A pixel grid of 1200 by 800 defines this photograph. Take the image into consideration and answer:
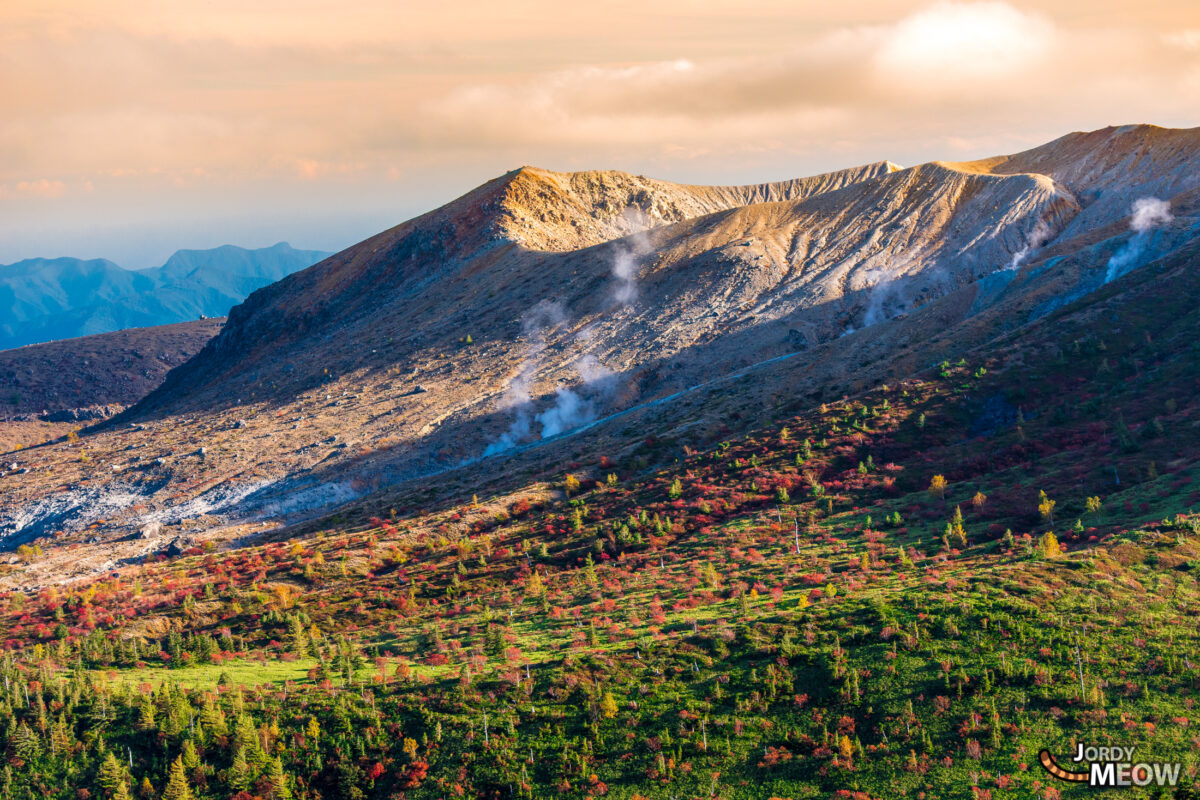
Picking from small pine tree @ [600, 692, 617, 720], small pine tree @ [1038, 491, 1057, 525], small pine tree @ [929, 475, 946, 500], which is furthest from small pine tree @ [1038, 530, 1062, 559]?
small pine tree @ [600, 692, 617, 720]

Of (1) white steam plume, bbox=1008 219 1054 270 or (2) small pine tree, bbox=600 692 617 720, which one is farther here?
(1) white steam plume, bbox=1008 219 1054 270

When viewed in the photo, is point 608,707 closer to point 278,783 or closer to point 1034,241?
point 278,783

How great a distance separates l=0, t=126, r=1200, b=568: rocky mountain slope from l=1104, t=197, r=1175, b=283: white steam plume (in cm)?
19

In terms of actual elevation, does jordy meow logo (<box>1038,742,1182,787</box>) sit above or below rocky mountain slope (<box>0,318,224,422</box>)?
below

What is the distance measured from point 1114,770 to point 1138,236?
55.7 m

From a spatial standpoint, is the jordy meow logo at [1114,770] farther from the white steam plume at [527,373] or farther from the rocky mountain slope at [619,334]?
the white steam plume at [527,373]

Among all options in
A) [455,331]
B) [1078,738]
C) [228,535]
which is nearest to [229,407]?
[455,331]

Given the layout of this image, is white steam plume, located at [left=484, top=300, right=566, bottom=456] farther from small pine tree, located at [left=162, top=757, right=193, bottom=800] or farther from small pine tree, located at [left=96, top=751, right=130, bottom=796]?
small pine tree, located at [left=162, top=757, right=193, bottom=800]

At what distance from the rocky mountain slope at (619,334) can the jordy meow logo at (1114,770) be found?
3656 cm

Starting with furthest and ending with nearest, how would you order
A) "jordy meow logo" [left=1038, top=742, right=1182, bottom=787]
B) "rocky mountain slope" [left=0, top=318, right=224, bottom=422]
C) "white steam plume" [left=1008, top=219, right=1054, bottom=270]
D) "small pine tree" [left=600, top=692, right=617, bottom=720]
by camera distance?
"rocky mountain slope" [left=0, top=318, right=224, bottom=422] < "white steam plume" [left=1008, top=219, right=1054, bottom=270] < "small pine tree" [left=600, top=692, right=617, bottom=720] < "jordy meow logo" [left=1038, top=742, right=1182, bottom=787]

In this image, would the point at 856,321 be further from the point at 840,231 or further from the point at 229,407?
the point at 229,407

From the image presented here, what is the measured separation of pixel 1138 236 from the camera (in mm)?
62000

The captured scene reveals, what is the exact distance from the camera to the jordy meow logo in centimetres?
1814

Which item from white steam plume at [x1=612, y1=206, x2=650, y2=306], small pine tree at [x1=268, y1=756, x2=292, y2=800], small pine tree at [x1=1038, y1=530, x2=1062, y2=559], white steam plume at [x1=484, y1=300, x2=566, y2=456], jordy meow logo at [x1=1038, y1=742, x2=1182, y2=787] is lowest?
small pine tree at [x1=268, y1=756, x2=292, y2=800]
